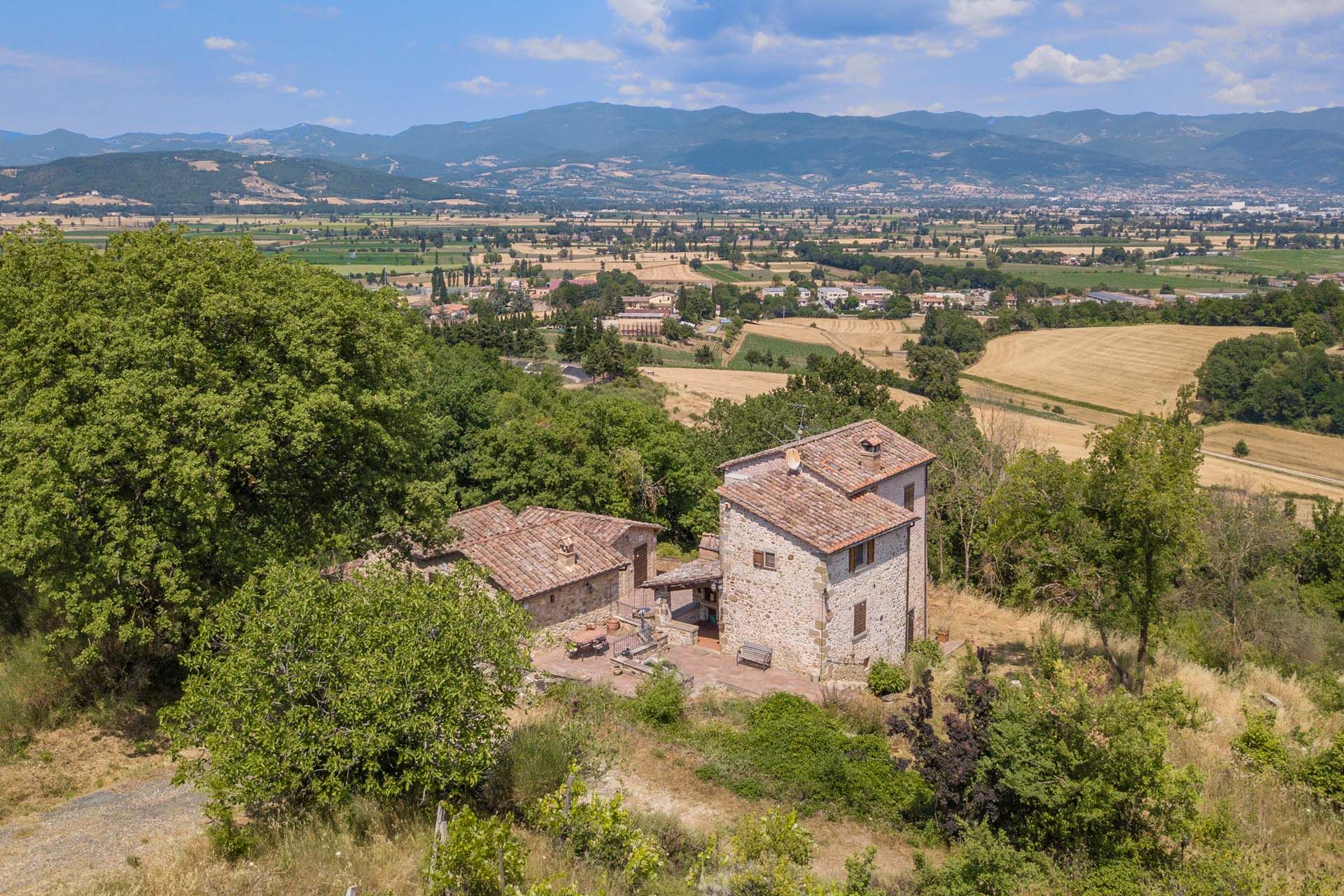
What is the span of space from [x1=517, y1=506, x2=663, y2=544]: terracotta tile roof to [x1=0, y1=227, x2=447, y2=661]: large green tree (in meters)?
8.45

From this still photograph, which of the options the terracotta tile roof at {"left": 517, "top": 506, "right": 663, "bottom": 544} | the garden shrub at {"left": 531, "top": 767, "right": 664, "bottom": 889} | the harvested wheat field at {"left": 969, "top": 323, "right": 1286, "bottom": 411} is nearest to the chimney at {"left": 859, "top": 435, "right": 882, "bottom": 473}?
the terracotta tile roof at {"left": 517, "top": 506, "right": 663, "bottom": 544}

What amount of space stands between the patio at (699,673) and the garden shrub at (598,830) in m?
9.84

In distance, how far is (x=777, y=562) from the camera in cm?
2627

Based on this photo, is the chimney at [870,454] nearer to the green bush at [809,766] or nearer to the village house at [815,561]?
the village house at [815,561]

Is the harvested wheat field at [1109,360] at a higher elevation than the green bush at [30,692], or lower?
lower

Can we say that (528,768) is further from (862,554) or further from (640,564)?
(640,564)

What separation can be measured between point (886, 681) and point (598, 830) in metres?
13.2

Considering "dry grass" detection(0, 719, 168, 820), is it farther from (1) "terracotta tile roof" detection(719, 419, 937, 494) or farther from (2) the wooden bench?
(1) "terracotta tile roof" detection(719, 419, 937, 494)

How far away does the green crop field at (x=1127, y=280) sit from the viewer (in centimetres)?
16550

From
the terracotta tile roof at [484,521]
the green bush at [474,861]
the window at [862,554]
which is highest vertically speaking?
the green bush at [474,861]

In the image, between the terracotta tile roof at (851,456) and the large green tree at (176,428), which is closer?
the large green tree at (176,428)

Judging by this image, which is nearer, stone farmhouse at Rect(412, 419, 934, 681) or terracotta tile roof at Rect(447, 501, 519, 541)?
stone farmhouse at Rect(412, 419, 934, 681)

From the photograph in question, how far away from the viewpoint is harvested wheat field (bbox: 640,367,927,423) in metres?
71.2

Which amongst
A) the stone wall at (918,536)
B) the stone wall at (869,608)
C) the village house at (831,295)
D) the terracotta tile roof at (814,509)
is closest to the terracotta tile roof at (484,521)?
the terracotta tile roof at (814,509)
